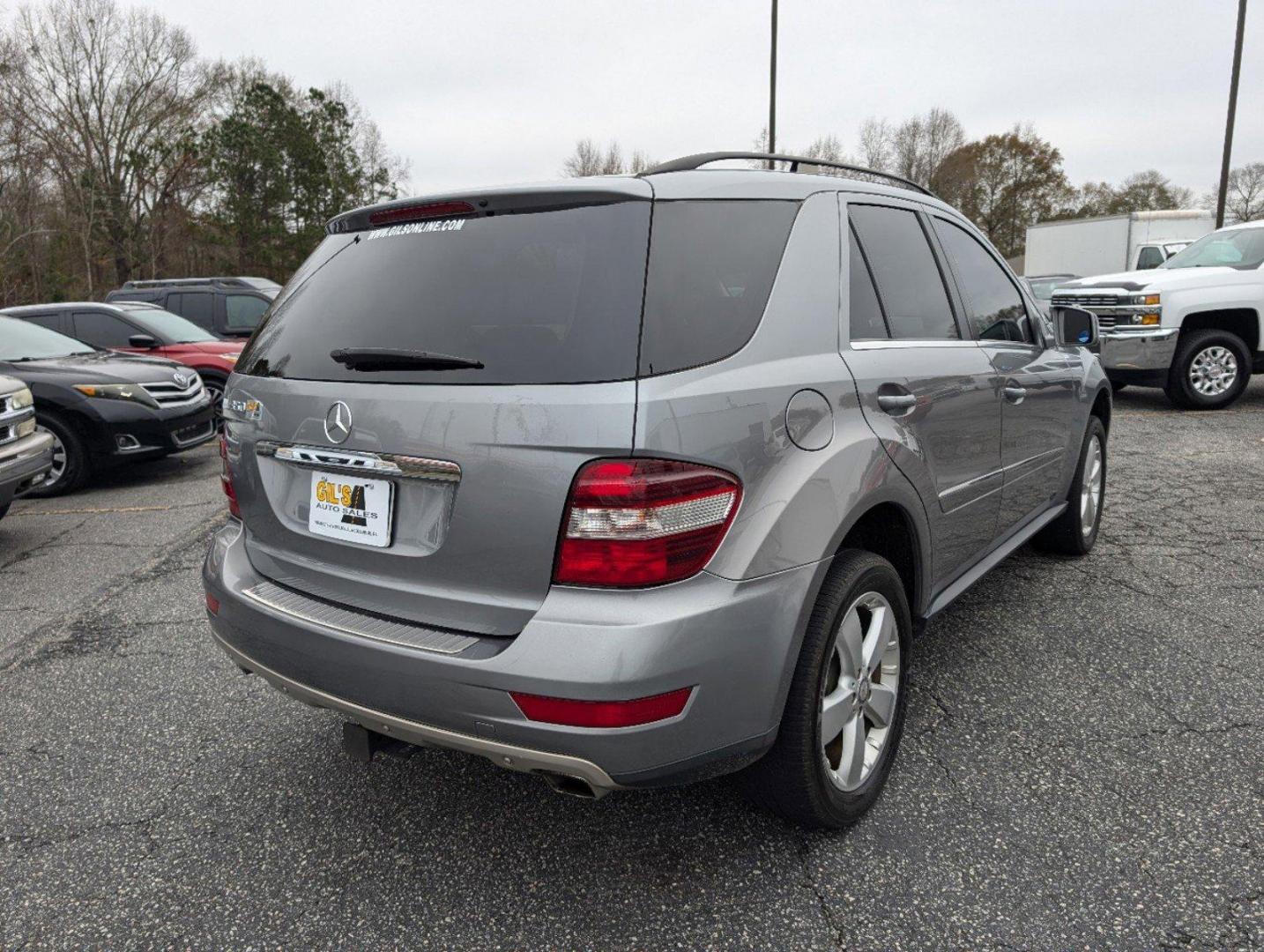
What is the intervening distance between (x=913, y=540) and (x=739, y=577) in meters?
0.97

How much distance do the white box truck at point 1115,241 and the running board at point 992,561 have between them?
19.3 m

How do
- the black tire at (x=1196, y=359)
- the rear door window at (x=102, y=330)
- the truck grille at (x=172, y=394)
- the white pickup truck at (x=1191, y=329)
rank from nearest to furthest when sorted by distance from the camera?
the truck grille at (x=172, y=394) < the white pickup truck at (x=1191, y=329) < the black tire at (x=1196, y=359) < the rear door window at (x=102, y=330)

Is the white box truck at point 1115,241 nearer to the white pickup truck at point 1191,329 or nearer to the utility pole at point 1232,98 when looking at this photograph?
the utility pole at point 1232,98

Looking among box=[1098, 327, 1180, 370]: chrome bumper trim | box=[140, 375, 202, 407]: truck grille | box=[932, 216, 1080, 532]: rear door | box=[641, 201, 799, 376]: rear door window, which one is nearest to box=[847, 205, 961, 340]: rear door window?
box=[932, 216, 1080, 532]: rear door

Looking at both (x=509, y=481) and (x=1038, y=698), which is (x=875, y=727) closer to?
(x=1038, y=698)

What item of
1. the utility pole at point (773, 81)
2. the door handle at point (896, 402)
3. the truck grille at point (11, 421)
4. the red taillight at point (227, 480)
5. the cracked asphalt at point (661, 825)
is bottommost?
the cracked asphalt at point (661, 825)

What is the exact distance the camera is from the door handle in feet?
7.82

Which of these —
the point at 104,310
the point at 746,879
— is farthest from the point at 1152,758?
the point at 104,310

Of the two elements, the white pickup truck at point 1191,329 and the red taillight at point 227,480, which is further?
the white pickup truck at point 1191,329

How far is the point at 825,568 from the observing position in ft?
6.83

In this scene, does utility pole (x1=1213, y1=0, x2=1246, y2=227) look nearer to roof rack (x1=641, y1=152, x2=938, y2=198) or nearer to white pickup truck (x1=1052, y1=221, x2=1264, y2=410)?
white pickup truck (x1=1052, y1=221, x2=1264, y2=410)

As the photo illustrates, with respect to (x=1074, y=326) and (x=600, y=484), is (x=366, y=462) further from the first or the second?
(x=1074, y=326)

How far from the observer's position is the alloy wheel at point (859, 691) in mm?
2248

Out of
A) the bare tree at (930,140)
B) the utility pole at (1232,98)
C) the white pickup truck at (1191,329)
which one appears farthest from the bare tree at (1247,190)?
the white pickup truck at (1191,329)
